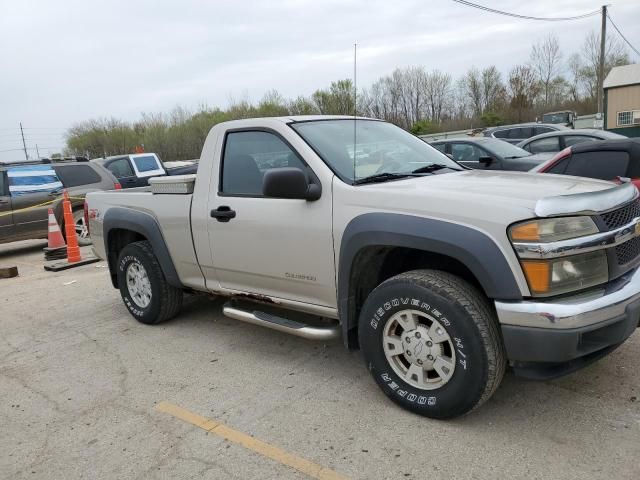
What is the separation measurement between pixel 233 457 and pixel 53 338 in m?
3.14

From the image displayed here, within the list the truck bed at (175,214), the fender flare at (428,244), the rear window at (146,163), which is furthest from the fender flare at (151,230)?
the rear window at (146,163)

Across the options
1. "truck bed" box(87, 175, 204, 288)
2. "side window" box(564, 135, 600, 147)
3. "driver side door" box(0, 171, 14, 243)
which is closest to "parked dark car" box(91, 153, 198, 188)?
"driver side door" box(0, 171, 14, 243)

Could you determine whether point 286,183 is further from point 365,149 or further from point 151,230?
point 151,230

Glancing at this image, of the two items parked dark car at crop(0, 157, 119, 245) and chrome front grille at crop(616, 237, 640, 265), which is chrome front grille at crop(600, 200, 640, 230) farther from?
parked dark car at crop(0, 157, 119, 245)

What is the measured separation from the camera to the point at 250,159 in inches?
168

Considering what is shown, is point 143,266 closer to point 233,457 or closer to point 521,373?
point 233,457

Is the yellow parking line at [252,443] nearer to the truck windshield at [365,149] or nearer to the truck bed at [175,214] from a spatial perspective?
the truck bed at [175,214]

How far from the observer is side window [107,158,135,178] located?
45.4 ft

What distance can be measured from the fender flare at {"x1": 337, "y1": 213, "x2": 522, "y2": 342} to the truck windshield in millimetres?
452

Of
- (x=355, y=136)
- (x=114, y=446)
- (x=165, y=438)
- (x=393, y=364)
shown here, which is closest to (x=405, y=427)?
(x=393, y=364)

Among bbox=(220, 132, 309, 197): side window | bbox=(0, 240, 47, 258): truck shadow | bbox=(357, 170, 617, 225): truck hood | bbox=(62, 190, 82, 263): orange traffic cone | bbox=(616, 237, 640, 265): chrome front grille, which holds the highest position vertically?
bbox=(220, 132, 309, 197): side window

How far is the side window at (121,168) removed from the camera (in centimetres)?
1384

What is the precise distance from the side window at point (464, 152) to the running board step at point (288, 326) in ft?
27.7

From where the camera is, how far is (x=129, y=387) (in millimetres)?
4004
